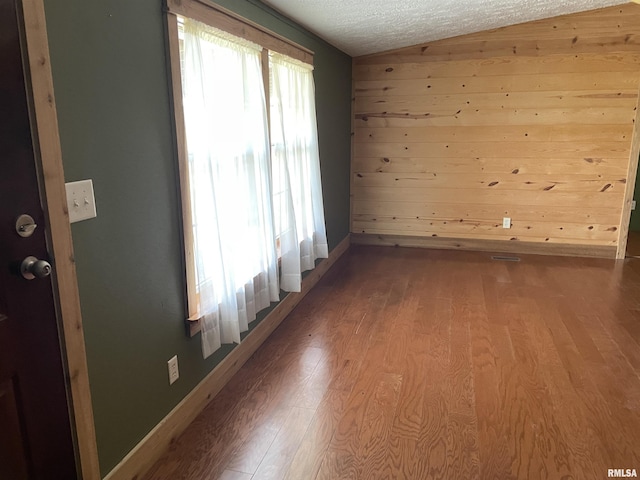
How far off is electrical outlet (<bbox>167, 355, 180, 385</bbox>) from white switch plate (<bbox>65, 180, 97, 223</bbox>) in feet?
2.61

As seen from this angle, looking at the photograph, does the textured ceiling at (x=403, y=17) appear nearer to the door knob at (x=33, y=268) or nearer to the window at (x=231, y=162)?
the window at (x=231, y=162)

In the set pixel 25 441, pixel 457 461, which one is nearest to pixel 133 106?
pixel 25 441

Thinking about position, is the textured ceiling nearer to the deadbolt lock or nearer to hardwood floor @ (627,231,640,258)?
the deadbolt lock

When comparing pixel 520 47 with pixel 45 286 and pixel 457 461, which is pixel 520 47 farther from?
pixel 45 286

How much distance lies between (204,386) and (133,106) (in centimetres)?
136

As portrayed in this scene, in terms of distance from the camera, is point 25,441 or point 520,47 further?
point 520,47

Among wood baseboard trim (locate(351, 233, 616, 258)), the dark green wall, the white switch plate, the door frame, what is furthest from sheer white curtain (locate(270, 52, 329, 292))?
wood baseboard trim (locate(351, 233, 616, 258))

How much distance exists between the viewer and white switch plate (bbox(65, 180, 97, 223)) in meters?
1.45

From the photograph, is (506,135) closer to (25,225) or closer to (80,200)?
(80,200)

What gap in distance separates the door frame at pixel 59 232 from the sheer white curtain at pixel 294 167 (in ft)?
5.65

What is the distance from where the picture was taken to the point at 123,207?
1.69 meters

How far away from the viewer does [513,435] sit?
208cm

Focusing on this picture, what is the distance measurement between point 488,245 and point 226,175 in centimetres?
380

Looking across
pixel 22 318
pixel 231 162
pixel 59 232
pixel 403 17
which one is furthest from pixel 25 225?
pixel 403 17
